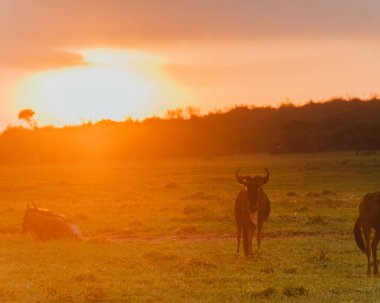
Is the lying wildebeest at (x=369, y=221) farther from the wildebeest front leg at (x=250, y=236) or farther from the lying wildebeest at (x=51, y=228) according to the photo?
the lying wildebeest at (x=51, y=228)

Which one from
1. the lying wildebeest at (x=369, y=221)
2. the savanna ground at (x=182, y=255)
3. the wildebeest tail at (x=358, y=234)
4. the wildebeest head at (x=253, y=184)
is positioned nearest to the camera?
the savanna ground at (x=182, y=255)

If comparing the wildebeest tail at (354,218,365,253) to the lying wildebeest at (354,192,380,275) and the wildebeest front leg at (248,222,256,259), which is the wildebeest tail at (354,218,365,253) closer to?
the lying wildebeest at (354,192,380,275)

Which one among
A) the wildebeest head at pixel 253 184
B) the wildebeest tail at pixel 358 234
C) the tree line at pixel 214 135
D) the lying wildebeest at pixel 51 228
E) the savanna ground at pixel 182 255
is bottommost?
the savanna ground at pixel 182 255

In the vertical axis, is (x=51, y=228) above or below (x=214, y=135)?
below

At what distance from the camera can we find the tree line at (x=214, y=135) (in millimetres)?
103000

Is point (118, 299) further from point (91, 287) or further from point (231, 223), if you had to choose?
point (231, 223)

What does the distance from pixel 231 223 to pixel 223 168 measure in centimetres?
3939

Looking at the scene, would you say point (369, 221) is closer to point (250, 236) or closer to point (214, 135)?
point (250, 236)

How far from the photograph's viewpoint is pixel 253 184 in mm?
17078

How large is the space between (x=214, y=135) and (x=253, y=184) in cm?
9413

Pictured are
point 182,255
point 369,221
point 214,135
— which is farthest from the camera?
point 214,135

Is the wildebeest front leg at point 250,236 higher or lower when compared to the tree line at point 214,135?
lower

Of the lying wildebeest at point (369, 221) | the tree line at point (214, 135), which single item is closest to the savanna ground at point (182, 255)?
the lying wildebeest at point (369, 221)

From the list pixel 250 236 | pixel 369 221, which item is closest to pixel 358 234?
pixel 369 221
